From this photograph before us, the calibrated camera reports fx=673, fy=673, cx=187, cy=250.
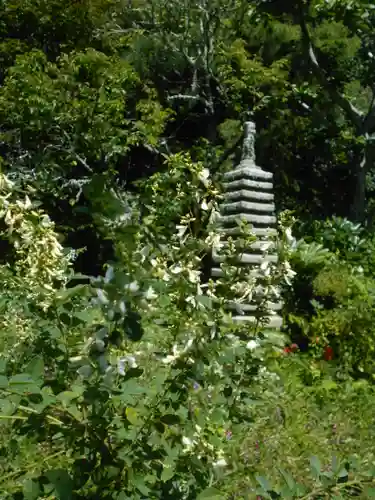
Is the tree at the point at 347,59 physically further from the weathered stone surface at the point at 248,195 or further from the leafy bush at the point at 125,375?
the leafy bush at the point at 125,375

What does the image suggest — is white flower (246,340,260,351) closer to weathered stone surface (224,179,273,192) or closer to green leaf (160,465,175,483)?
green leaf (160,465,175,483)

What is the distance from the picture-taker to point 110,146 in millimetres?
9930

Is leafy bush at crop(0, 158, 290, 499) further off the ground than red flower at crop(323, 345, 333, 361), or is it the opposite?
leafy bush at crop(0, 158, 290, 499)

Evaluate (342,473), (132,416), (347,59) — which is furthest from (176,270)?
(347,59)

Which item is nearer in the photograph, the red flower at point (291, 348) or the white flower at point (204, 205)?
the white flower at point (204, 205)

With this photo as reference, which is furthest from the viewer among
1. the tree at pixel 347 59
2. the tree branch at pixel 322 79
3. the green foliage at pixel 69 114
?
the green foliage at pixel 69 114

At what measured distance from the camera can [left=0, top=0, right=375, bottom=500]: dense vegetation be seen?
1298 millimetres

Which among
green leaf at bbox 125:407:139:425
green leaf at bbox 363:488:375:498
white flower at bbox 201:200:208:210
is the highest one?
white flower at bbox 201:200:208:210

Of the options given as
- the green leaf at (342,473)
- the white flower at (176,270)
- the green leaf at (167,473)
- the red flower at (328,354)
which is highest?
the white flower at (176,270)

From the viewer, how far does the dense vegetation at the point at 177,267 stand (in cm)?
130

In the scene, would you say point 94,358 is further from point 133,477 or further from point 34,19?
point 34,19

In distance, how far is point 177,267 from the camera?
136cm

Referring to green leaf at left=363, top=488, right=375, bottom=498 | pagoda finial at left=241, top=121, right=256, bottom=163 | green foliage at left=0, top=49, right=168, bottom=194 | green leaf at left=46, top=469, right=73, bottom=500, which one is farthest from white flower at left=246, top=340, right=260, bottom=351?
Answer: green foliage at left=0, top=49, right=168, bottom=194

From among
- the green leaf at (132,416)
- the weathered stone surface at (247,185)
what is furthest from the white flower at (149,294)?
the weathered stone surface at (247,185)
